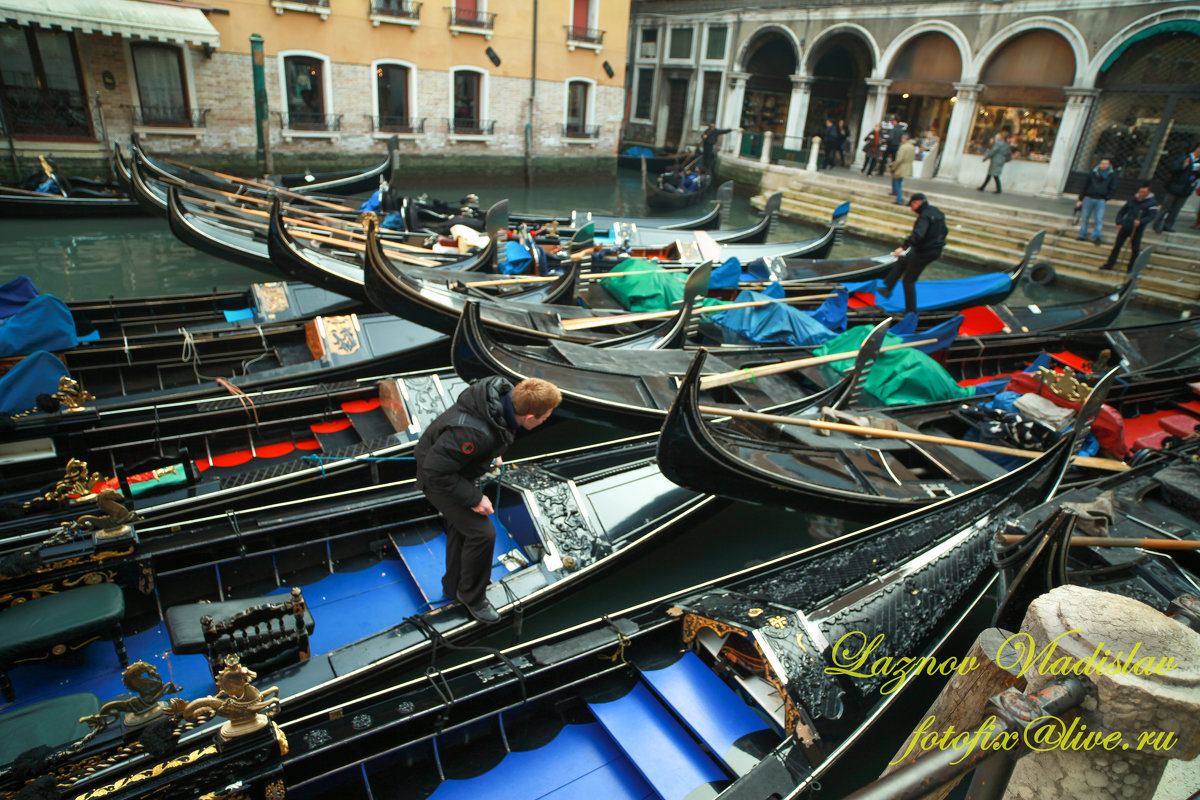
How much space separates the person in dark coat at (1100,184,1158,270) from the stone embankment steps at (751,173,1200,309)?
1.07 ft

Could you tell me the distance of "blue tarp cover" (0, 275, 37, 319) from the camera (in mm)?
3357

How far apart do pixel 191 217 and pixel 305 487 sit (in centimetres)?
343

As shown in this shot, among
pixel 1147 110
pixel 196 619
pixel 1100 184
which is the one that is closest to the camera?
pixel 196 619

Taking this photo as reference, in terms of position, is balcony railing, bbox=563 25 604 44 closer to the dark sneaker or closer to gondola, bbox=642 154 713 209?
gondola, bbox=642 154 713 209

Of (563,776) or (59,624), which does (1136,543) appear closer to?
(563,776)

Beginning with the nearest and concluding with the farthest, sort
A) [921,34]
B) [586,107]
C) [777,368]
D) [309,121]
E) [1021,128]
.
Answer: [777,368] → [1021,128] → [309,121] → [921,34] → [586,107]

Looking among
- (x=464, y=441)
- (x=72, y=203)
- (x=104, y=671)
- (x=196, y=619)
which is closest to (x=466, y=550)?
(x=464, y=441)

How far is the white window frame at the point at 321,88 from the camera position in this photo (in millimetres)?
9773

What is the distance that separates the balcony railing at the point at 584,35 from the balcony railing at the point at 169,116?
5801 millimetres

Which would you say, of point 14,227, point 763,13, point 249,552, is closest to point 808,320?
point 249,552

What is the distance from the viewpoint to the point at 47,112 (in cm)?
838

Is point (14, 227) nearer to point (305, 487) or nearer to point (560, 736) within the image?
point (305, 487)

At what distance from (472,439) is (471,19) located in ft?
36.8

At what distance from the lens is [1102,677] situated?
2.48 feet
